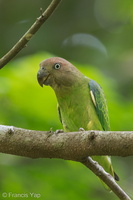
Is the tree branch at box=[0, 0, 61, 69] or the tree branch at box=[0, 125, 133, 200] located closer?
the tree branch at box=[0, 125, 133, 200]

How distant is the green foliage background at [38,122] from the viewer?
223 inches

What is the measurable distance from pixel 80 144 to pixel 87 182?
8.45ft

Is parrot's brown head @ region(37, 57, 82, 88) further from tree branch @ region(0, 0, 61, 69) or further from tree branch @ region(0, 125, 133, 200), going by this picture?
tree branch @ region(0, 125, 133, 200)

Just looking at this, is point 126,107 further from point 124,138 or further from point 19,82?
point 124,138

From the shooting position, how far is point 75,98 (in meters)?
5.81

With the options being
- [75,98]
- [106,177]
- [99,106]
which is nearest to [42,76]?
[75,98]

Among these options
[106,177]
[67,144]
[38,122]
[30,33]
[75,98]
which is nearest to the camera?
[67,144]

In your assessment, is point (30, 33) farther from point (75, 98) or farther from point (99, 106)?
point (99, 106)

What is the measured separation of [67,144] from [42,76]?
6.92 ft

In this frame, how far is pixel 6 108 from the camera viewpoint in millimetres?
5727

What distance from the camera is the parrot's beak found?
5604 mm

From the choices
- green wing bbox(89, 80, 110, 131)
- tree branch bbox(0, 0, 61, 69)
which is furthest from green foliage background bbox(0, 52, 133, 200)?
Answer: tree branch bbox(0, 0, 61, 69)

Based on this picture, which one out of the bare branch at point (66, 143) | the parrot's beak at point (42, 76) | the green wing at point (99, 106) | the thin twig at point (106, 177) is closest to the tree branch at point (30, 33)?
the bare branch at point (66, 143)

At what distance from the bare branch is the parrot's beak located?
5.75 feet
